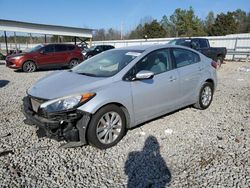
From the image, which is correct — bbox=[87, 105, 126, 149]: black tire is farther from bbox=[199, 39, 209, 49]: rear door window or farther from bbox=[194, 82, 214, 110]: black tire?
bbox=[199, 39, 209, 49]: rear door window

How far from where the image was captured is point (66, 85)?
3.99 metres

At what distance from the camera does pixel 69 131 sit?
360cm

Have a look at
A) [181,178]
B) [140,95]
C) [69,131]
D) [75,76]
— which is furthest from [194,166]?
[75,76]

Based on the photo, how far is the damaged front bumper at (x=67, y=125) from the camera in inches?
140

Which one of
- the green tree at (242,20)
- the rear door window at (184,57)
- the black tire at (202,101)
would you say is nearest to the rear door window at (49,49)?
the rear door window at (184,57)

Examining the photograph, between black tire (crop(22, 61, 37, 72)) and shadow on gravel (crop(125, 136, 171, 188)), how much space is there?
11325mm

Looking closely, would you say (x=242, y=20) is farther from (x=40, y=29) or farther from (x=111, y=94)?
(x=111, y=94)

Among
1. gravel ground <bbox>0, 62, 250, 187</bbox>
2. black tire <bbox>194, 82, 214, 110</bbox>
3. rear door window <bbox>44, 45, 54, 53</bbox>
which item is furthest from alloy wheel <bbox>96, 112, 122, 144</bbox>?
rear door window <bbox>44, 45, 54, 53</bbox>

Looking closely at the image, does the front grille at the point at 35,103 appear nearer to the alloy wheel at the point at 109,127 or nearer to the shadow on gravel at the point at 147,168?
the alloy wheel at the point at 109,127

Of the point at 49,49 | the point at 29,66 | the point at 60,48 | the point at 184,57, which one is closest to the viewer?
the point at 184,57

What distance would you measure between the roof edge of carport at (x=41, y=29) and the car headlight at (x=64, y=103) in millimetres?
20077

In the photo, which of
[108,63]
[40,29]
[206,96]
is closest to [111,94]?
[108,63]

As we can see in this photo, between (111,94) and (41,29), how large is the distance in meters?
22.1

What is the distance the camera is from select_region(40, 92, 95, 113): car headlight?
3.57m
